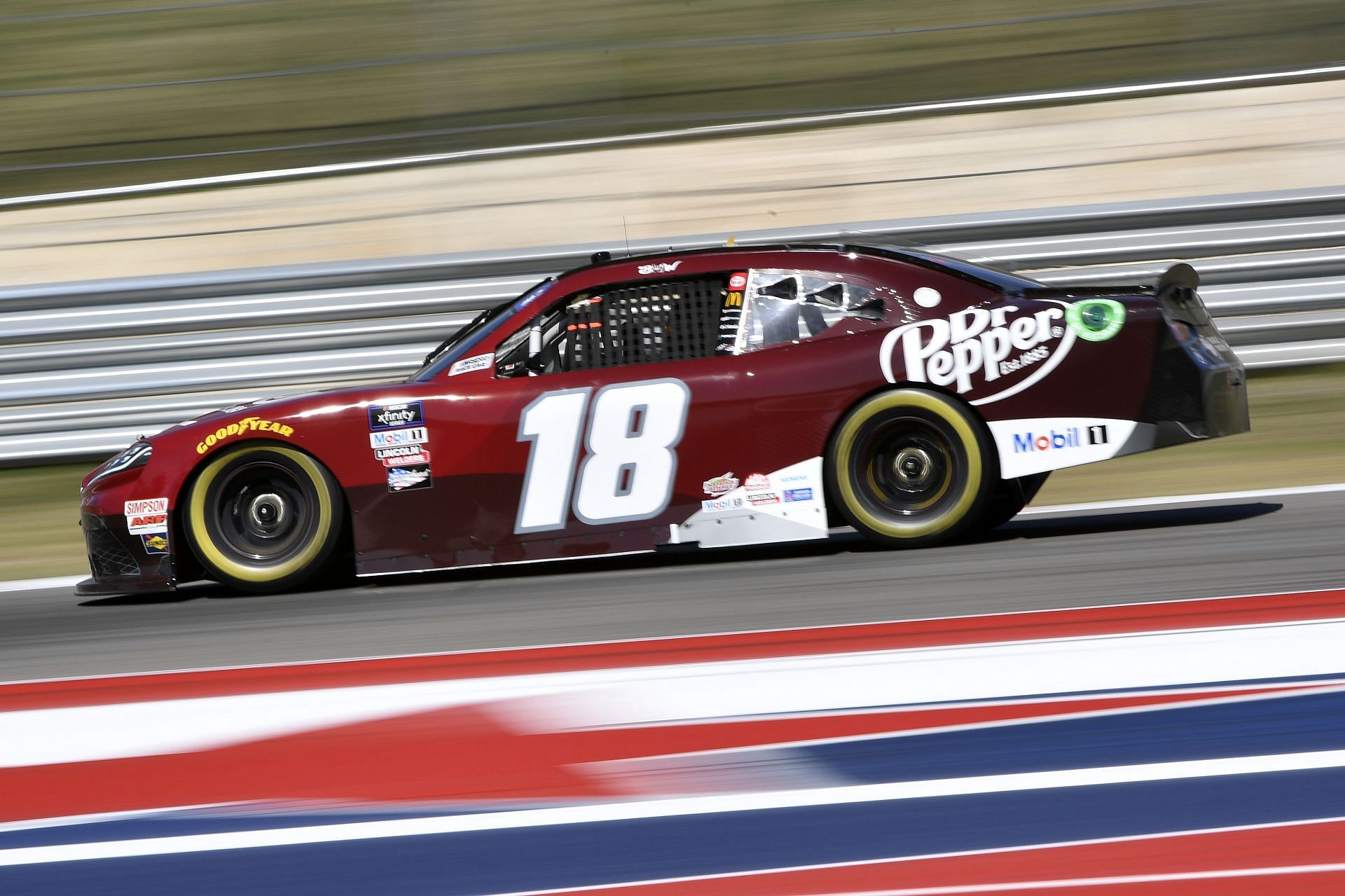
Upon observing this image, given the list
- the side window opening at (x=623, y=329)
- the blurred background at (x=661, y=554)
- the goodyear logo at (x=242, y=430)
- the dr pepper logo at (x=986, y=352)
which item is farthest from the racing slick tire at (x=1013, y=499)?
the goodyear logo at (x=242, y=430)

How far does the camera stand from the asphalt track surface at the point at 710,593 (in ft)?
16.7

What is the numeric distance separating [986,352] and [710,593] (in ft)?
4.82

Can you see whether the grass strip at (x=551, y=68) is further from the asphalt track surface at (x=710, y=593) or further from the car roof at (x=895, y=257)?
the asphalt track surface at (x=710, y=593)

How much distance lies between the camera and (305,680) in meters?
4.72

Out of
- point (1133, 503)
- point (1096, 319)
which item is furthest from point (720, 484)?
point (1133, 503)

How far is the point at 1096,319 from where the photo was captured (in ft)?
19.4

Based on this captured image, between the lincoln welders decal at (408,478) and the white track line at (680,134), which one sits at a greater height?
the white track line at (680,134)

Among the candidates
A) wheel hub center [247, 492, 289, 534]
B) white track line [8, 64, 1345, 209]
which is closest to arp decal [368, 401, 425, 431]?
wheel hub center [247, 492, 289, 534]

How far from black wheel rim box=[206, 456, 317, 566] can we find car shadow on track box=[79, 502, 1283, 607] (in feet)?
0.67

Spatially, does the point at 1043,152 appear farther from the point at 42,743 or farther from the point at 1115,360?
the point at 42,743

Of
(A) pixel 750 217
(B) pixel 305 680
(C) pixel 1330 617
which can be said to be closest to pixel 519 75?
(A) pixel 750 217

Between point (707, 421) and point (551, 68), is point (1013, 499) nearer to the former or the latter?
point (707, 421)

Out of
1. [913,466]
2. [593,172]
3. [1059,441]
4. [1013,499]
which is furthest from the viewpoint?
[593,172]

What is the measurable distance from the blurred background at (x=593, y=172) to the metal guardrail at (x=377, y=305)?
2 cm
